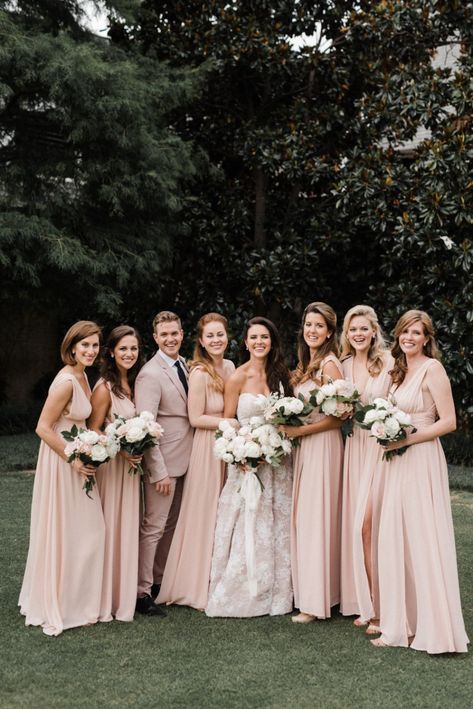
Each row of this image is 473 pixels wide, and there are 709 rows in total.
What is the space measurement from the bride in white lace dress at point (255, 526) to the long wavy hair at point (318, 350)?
0.41 ft

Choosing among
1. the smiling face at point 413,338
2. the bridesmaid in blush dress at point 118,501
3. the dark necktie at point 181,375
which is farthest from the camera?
the dark necktie at point 181,375

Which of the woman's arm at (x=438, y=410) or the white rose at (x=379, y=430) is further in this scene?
the woman's arm at (x=438, y=410)

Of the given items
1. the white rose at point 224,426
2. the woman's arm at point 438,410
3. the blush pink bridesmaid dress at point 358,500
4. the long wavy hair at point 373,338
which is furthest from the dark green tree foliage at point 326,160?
the white rose at point 224,426

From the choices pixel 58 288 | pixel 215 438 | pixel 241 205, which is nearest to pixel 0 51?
pixel 58 288

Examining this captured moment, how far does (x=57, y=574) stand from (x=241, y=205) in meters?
8.61

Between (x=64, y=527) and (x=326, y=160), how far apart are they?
8558 millimetres

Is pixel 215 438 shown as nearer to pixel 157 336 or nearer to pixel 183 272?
pixel 157 336

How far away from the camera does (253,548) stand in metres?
5.54

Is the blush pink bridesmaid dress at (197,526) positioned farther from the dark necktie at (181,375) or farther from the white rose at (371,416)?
the white rose at (371,416)

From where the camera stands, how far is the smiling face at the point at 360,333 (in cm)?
543

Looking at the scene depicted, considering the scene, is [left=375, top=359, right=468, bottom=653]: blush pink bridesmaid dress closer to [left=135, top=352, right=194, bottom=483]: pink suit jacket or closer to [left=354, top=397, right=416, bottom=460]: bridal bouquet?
[left=354, top=397, right=416, bottom=460]: bridal bouquet

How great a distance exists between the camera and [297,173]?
12.2 meters

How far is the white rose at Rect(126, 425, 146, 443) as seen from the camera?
17.0 ft

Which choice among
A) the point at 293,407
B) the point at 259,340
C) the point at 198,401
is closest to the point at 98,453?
the point at 198,401
